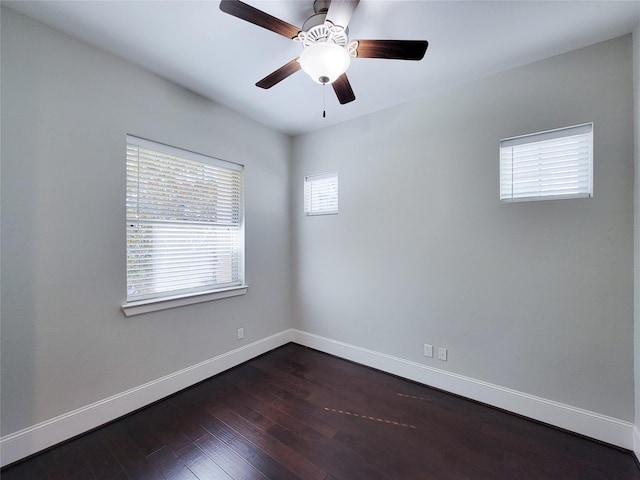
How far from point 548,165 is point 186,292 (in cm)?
323

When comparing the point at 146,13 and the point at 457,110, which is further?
the point at 457,110

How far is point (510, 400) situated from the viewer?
6.87 ft

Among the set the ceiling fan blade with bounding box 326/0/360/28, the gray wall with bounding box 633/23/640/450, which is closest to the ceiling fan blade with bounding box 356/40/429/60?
the ceiling fan blade with bounding box 326/0/360/28

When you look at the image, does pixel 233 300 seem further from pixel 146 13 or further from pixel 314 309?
pixel 146 13

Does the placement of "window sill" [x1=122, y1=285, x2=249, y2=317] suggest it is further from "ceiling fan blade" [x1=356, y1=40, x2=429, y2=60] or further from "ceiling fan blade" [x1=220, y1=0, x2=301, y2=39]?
"ceiling fan blade" [x1=356, y1=40, x2=429, y2=60]

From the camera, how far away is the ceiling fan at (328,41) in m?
1.29

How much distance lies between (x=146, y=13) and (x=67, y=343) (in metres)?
2.20

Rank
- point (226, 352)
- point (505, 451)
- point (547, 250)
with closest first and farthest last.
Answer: point (505, 451)
point (547, 250)
point (226, 352)

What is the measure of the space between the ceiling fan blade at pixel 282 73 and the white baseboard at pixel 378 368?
2508 millimetres

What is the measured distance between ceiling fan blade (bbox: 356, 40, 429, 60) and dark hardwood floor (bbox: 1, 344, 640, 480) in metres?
2.41

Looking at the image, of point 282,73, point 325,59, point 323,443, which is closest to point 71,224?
point 282,73

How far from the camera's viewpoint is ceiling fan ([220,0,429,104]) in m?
1.29

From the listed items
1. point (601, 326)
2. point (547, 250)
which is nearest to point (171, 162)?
point (547, 250)

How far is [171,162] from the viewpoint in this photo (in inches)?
93.6
